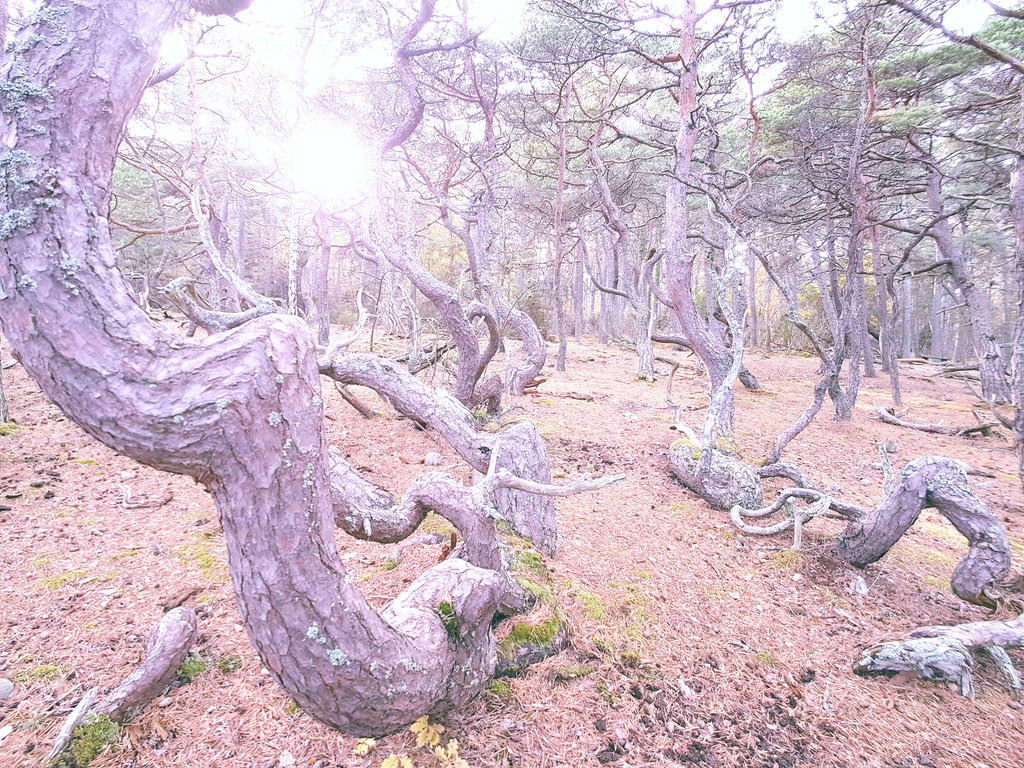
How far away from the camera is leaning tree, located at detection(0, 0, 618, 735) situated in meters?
0.94

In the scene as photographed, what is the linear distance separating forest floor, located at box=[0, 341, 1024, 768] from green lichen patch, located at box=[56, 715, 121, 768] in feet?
0.23

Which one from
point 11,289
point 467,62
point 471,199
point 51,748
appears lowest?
point 51,748

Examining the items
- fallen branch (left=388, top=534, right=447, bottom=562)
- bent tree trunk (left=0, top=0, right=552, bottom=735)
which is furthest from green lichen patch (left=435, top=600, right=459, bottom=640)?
fallen branch (left=388, top=534, right=447, bottom=562)

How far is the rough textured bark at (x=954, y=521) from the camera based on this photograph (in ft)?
8.97

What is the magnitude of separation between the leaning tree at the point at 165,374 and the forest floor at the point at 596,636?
0.69 metres

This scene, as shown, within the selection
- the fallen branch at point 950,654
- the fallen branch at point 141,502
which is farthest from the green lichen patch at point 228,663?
the fallen branch at point 950,654

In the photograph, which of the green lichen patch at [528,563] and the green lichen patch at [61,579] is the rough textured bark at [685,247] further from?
the green lichen patch at [61,579]

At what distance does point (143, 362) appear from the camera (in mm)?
1015

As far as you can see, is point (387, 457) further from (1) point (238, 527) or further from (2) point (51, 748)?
(1) point (238, 527)

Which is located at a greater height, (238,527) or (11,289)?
(11,289)

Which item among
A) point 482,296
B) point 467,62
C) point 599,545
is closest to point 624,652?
point 599,545

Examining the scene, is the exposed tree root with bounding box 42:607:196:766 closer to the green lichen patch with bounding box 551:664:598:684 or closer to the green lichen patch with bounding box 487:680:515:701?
the green lichen patch with bounding box 487:680:515:701

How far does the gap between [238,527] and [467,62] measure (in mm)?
10567

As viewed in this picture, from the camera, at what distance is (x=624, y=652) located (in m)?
2.41
